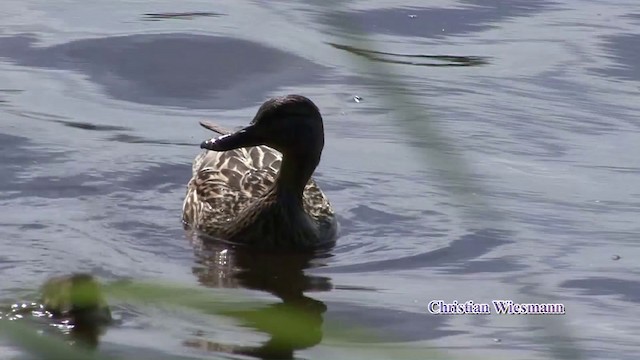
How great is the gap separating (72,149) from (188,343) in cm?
378

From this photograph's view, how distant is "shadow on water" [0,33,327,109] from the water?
0.03m

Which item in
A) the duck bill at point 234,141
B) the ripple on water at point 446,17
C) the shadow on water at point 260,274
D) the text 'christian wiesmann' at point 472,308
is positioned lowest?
the shadow on water at point 260,274

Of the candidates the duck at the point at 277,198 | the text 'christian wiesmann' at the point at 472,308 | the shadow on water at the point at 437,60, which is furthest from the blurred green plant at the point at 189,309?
the shadow on water at the point at 437,60

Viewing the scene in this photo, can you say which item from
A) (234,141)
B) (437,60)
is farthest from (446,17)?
(234,141)

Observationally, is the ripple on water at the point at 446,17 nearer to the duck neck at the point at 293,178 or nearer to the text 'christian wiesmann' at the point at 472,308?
the duck neck at the point at 293,178

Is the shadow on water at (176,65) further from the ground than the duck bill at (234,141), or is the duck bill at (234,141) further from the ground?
the duck bill at (234,141)

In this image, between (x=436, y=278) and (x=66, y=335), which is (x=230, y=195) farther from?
(x=66, y=335)

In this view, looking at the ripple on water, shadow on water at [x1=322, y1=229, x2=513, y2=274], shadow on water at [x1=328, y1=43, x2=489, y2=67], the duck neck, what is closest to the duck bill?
the duck neck

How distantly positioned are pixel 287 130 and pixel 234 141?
0.35 m

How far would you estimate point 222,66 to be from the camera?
38.9 ft

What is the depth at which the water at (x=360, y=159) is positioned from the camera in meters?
6.45

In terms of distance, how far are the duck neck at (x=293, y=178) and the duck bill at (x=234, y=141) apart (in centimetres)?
23

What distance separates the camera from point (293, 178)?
8109mm

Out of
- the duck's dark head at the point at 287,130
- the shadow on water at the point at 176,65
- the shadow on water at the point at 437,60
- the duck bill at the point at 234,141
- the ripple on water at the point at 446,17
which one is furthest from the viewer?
the ripple on water at the point at 446,17
